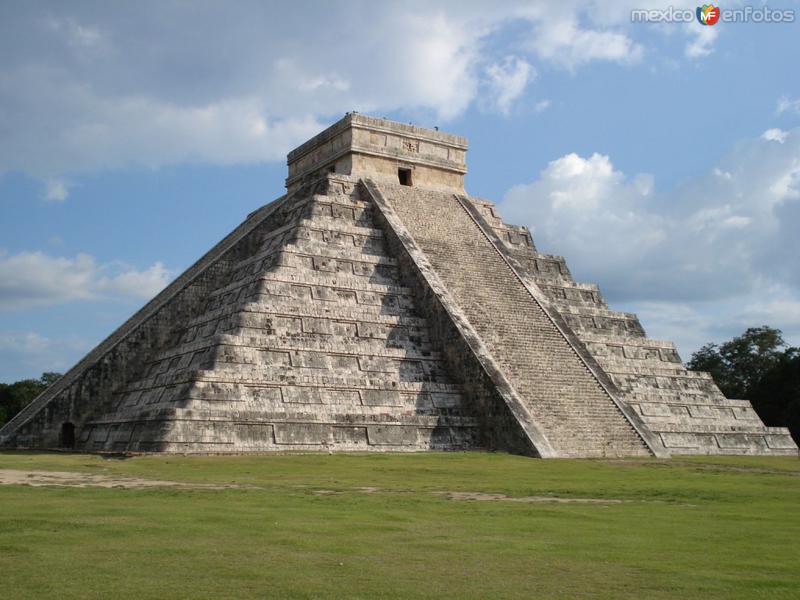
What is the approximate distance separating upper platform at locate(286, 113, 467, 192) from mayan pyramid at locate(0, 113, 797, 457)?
0.08 metres

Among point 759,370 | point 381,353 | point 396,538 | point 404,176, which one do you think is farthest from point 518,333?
point 759,370

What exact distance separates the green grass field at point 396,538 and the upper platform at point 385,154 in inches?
615

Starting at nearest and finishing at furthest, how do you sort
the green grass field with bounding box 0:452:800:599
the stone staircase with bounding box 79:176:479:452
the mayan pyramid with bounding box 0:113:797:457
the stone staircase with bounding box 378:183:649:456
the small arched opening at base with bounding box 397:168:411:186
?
the green grass field with bounding box 0:452:800:599, the stone staircase with bounding box 79:176:479:452, the mayan pyramid with bounding box 0:113:797:457, the stone staircase with bounding box 378:183:649:456, the small arched opening at base with bounding box 397:168:411:186

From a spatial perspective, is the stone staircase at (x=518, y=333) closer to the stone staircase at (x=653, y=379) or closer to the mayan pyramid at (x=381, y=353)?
the mayan pyramid at (x=381, y=353)

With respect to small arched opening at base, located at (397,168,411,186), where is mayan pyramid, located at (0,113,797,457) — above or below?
below

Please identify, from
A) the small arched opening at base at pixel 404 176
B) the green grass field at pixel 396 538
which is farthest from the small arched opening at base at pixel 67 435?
the small arched opening at base at pixel 404 176

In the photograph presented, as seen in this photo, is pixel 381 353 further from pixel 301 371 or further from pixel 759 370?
pixel 759 370

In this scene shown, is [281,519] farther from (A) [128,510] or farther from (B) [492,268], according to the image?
(B) [492,268]

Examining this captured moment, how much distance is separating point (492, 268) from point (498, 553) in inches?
724

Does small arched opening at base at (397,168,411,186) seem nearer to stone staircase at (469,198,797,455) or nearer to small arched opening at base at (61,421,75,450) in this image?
stone staircase at (469,198,797,455)

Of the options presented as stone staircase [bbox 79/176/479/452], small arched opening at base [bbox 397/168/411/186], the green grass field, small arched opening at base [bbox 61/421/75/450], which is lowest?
the green grass field

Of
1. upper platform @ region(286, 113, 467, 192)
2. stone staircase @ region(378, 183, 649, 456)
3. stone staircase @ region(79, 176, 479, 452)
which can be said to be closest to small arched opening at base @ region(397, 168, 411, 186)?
upper platform @ region(286, 113, 467, 192)

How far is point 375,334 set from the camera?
21.8 m

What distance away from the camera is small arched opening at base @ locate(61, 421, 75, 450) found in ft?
74.1
